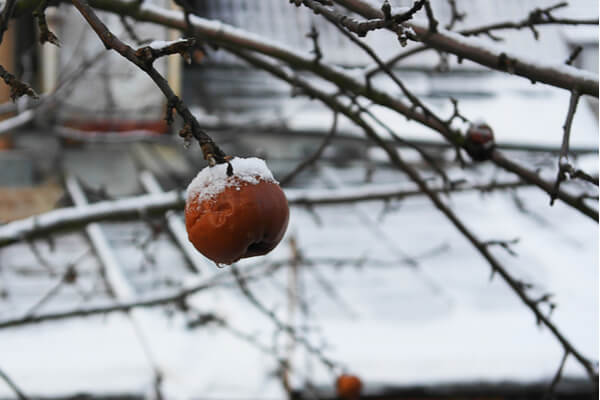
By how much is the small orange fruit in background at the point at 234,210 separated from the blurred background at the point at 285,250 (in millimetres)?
1269

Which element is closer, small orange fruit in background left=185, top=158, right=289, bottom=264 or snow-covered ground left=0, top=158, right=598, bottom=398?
small orange fruit in background left=185, top=158, right=289, bottom=264

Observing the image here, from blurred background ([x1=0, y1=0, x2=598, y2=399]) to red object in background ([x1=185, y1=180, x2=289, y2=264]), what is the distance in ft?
4.18

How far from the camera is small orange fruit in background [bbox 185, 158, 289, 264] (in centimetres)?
84

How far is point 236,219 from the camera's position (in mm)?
841

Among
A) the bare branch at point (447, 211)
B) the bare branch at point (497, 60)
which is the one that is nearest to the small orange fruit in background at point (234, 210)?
the bare branch at point (497, 60)

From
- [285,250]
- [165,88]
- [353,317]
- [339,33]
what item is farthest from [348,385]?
[339,33]

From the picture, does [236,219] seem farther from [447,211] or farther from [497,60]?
[447,211]

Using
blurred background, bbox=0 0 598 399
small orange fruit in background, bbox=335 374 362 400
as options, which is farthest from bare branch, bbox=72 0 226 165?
small orange fruit in background, bbox=335 374 362 400

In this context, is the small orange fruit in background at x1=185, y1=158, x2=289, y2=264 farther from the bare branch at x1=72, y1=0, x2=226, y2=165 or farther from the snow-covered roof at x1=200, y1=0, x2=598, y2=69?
the snow-covered roof at x1=200, y1=0, x2=598, y2=69

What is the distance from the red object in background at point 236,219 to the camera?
843mm

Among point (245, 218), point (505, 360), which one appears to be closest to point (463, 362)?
point (505, 360)

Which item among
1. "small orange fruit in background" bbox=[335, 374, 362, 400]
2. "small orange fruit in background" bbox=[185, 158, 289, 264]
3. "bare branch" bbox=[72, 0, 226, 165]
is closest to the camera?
"bare branch" bbox=[72, 0, 226, 165]

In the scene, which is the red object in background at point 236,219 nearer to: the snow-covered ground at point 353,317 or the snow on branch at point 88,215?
the snow on branch at point 88,215

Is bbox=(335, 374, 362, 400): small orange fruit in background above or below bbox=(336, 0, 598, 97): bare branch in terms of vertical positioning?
below
